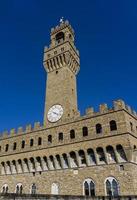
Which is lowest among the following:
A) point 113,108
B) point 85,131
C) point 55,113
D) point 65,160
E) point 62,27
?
point 65,160

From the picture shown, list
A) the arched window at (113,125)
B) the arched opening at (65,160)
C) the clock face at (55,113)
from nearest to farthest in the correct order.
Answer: the arched window at (113,125) < the arched opening at (65,160) < the clock face at (55,113)

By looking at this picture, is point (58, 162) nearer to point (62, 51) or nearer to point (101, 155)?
point (101, 155)

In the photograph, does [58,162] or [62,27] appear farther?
[62,27]

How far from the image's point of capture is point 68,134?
1086 inches

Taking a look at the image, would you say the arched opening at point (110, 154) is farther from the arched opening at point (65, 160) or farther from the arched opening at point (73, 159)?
the arched opening at point (65, 160)

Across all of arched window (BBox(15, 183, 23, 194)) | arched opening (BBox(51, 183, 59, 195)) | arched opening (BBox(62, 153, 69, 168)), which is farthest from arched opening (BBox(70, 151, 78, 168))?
arched window (BBox(15, 183, 23, 194))

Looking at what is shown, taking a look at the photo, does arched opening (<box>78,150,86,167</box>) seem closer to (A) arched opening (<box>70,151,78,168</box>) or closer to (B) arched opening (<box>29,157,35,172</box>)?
(A) arched opening (<box>70,151,78,168</box>)

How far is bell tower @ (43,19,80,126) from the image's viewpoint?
1228 inches

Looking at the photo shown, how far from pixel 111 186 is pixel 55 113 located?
13032 mm

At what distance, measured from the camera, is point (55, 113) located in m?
31.2

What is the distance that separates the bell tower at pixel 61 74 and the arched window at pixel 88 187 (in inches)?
336

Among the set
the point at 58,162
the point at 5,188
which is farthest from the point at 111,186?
the point at 5,188

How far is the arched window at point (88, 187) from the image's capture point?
23.6 meters

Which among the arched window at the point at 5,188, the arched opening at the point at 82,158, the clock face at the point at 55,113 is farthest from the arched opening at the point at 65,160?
the arched window at the point at 5,188
